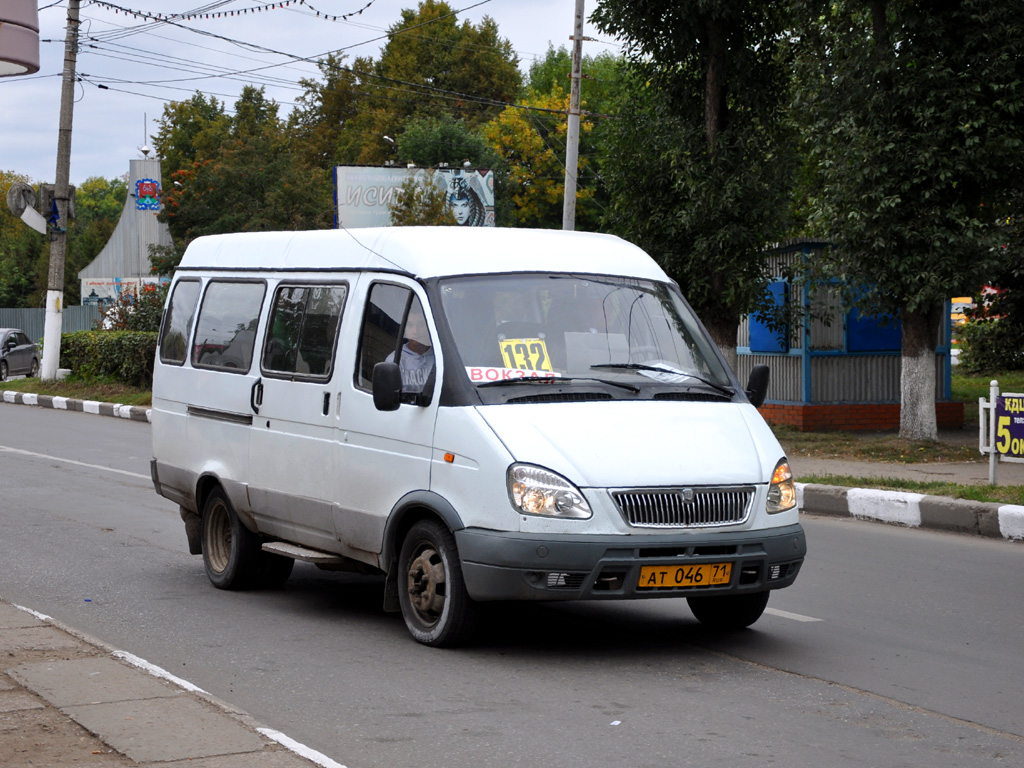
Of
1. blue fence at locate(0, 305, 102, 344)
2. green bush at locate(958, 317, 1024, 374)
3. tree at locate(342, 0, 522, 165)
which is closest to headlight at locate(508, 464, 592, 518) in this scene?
green bush at locate(958, 317, 1024, 374)

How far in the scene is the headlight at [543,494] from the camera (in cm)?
618

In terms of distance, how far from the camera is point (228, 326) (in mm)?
8734

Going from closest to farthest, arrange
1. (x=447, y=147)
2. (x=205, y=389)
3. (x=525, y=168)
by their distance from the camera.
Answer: (x=205, y=389) → (x=447, y=147) → (x=525, y=168)

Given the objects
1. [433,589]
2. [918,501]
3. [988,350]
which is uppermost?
[988,350]

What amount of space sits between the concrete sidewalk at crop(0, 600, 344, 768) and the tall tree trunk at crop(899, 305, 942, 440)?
1276 centimetres

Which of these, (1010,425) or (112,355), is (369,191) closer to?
(112,355)

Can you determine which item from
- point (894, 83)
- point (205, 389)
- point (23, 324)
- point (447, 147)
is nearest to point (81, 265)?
point (23, 324)

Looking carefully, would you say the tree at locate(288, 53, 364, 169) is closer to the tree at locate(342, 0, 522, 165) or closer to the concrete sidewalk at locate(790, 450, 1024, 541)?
the tree at locate(342, 0, 522, 165)

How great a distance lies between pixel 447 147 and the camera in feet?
187

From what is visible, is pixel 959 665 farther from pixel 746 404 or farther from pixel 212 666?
pixel 212 666

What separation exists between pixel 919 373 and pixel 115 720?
13584mm

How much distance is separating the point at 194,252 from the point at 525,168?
5259cm

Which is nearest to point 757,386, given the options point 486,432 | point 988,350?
point 486,432

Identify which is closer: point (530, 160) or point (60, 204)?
point (60, 204)
